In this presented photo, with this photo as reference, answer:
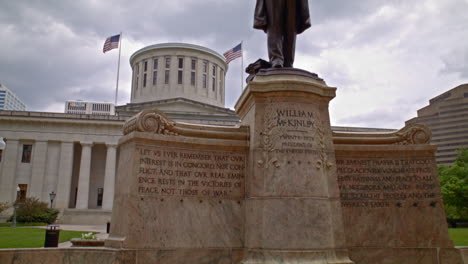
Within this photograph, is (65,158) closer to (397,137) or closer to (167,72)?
(167,72)

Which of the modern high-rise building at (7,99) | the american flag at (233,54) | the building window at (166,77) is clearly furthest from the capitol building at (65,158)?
the modern high-rise building at (7,99)

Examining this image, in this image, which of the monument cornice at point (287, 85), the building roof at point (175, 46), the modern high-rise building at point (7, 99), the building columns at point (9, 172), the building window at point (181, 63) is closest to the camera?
the monument cornice at point (287, 85)

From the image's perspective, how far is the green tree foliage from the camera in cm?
3953

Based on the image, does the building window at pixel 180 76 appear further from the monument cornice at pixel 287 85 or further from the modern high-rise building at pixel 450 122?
the modern high-rise building at pixel 450 122

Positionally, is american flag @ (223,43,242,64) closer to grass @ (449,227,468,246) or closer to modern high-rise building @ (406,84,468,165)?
grass @ (449,227,468,246)

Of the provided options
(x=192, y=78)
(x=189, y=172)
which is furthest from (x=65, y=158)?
(x=189, y=172)

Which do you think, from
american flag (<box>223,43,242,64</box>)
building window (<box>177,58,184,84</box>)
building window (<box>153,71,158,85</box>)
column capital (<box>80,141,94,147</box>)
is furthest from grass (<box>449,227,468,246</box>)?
building window (<box>153,71,158,85</box>)

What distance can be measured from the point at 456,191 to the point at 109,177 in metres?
40.0

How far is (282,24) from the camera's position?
9.43 meters

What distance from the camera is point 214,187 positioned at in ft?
26.8

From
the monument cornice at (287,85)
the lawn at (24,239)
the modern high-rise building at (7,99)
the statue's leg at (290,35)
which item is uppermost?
the modern high-rise building at (7,99)

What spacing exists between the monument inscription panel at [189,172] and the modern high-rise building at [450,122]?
105 metres

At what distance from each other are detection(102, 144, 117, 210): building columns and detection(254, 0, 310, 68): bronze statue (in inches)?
1755

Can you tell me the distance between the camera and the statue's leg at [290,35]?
932 cm
